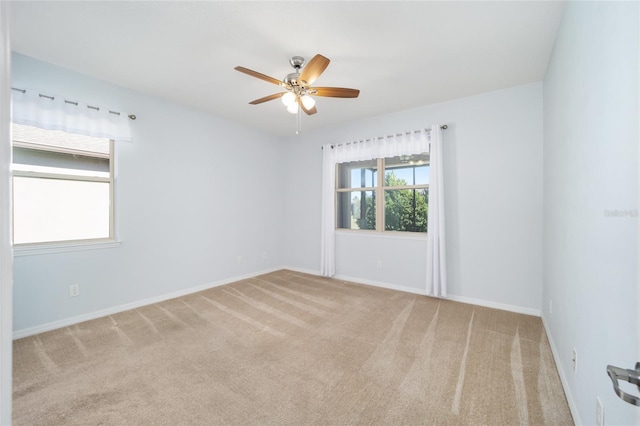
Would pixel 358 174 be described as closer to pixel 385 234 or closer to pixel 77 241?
pixel 385 234

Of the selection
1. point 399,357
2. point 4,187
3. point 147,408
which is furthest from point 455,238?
point 4,187

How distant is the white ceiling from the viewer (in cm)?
198

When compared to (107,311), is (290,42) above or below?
above

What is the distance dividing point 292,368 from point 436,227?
8.22 feet

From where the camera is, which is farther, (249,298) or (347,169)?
(347,169)

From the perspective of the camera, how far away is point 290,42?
7.67 ft

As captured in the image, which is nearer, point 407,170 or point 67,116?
point 67,116

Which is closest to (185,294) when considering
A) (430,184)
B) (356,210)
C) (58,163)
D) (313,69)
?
(58,163)

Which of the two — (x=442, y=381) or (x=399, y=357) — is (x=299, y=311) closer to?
(x=399, y=357)

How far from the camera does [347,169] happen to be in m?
4.79

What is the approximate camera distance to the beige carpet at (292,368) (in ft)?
5.51

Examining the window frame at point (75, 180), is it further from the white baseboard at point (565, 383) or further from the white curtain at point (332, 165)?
the white baseboard at point (565, 383)

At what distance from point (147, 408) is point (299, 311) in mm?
1737

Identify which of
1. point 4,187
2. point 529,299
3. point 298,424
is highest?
point 4,187
